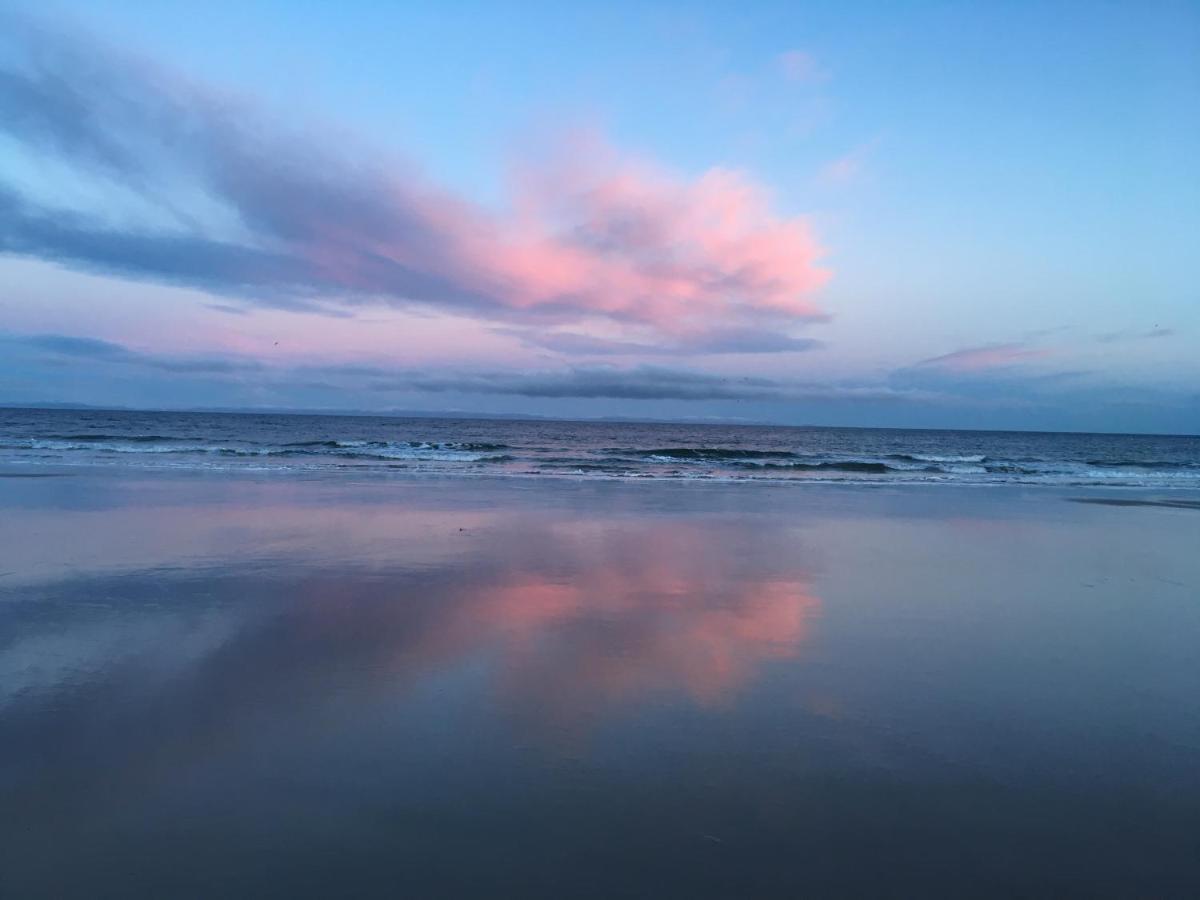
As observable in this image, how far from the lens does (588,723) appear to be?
489 cm

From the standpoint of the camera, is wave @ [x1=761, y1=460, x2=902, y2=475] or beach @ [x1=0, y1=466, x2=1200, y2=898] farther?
wave @ [x1=761, y1=460, x2=902, y2=475]

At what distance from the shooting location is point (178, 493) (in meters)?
16.6

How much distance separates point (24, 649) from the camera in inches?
240

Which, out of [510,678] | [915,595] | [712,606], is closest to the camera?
[510,678]

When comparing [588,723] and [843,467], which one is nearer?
[588,723]

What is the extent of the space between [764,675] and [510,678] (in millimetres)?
2090

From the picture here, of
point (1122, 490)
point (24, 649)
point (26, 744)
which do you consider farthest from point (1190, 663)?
point (1122, 490)

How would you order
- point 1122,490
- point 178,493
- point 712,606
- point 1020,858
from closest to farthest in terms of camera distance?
point 1020,858, point 712,606, point 178,493, point 1122,490

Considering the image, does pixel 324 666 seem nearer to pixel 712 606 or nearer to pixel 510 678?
pixel 510 678

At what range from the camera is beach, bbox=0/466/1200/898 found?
3447mm

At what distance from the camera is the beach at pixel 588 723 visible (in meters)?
3.45

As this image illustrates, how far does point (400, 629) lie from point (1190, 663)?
23.9 feet

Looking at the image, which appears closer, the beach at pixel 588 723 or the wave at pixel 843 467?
the beach at pixel 588 723

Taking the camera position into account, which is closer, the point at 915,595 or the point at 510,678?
the point at 510,678
